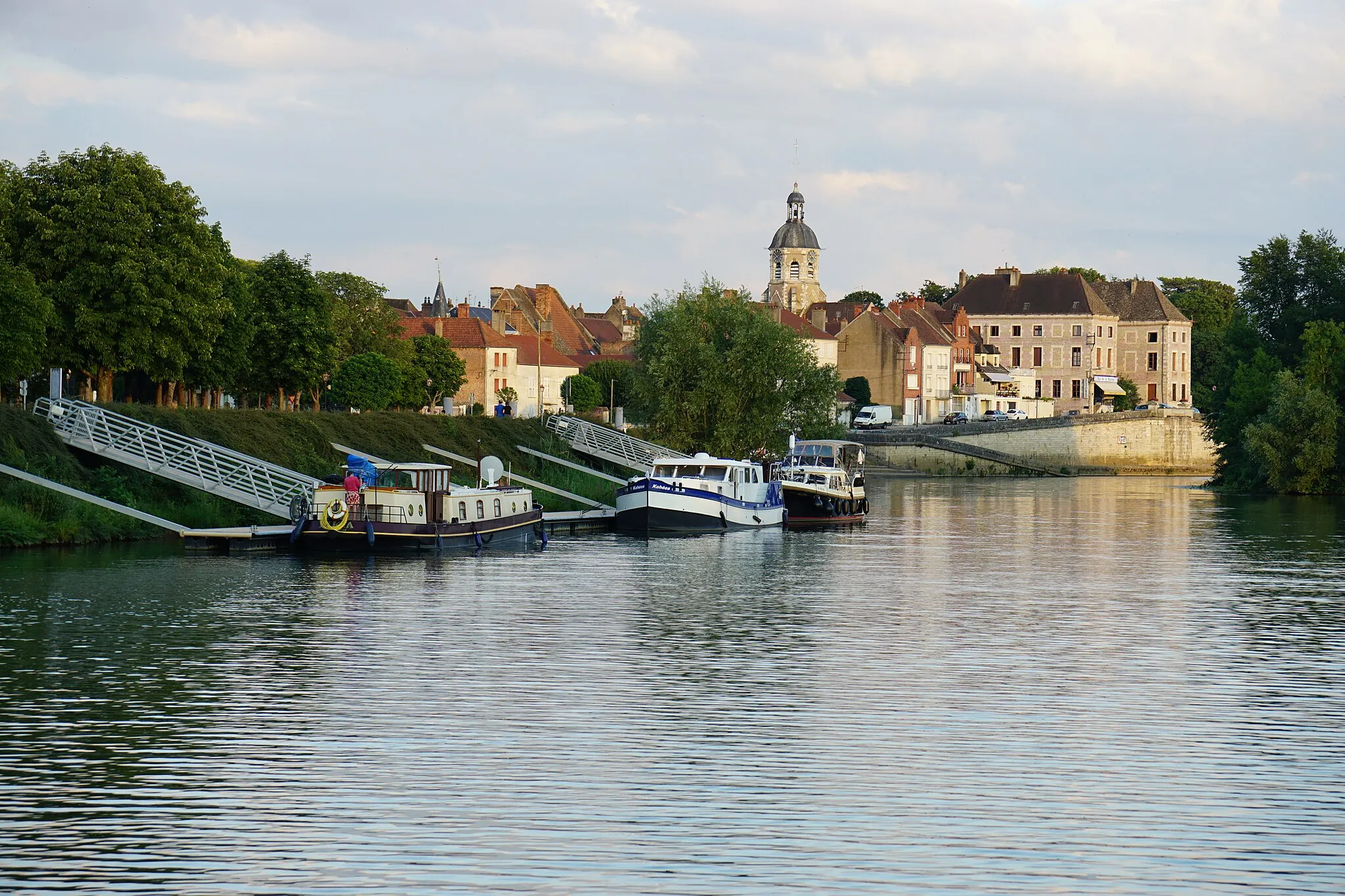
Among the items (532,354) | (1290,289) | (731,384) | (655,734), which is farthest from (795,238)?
(655,734)

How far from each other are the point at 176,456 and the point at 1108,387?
138 metres

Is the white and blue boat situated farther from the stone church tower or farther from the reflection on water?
the stone church tower

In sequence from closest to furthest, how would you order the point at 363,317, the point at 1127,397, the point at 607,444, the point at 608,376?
the point at 607,444 → the point at 363,317 → the point at 608,376 → the point at 1127,397

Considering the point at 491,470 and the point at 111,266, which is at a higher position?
the point at 111,266

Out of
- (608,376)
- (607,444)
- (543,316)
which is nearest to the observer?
(607,444)

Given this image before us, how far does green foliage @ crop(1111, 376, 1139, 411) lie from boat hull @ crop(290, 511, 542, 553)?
132930 mm

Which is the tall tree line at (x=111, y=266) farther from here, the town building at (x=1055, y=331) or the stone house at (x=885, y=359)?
the town building at (x=1055, y=331)

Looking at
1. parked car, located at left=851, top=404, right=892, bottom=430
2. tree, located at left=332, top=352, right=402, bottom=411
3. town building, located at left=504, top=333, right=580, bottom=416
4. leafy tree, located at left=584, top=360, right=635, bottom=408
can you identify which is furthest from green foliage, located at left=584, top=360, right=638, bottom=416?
tree, located at left=332, top=352, right=402, bottom=411

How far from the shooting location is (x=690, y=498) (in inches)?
2304

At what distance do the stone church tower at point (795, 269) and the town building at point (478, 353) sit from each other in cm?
5761

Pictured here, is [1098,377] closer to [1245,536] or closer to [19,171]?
[1245,536]

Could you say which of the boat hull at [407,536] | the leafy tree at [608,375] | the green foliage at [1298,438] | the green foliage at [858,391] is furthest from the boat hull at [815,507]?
the green foliage at [858,391]

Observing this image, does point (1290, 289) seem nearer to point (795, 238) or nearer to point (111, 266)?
point (111, 266)

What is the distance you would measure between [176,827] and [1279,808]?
34.8 ft
